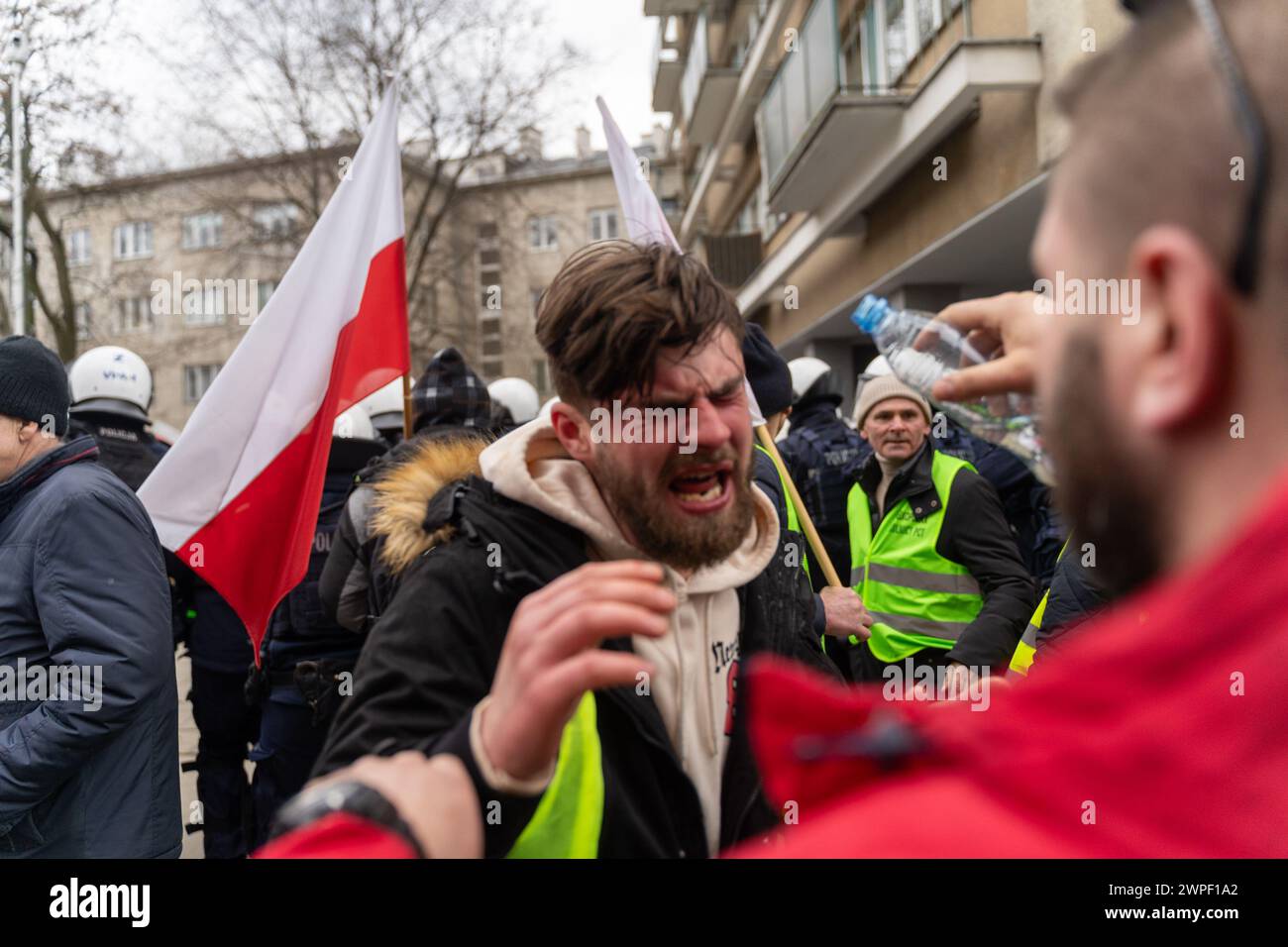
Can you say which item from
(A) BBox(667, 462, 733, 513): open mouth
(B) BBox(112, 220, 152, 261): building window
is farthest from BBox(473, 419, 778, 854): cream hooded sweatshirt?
(B) BBox(112, 220, 152, 261): building window

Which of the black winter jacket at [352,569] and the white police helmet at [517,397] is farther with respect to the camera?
the white police helmet at [517,397]

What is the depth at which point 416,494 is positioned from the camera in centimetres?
198

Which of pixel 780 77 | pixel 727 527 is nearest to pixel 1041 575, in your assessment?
pixel 727 527

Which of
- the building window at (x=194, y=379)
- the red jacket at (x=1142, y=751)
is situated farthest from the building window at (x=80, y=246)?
the red jacket at (x=1142, y=751)

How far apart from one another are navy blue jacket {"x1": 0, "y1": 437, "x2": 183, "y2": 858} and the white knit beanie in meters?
3.19

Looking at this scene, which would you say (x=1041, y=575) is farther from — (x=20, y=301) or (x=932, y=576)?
(x=20, y=301)

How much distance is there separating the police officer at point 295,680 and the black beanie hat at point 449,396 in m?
0.52

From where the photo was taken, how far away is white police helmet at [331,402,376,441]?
15.2ft

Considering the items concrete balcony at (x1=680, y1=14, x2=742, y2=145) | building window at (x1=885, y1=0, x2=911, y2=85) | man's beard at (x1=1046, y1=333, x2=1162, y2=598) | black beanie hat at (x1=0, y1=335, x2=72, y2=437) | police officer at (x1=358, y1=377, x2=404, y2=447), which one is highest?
concrete balcony at (x1=680, y1=14, x2=742, y2=145)

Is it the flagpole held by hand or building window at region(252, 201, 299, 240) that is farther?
building window at region(252, 201, 299, 240)

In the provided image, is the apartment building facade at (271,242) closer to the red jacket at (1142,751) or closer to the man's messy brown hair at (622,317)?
the man's messy brown hair at (622,317)

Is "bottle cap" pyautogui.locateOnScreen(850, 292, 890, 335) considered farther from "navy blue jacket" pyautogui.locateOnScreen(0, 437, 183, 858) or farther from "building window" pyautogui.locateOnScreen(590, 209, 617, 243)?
"building window" pyautogui.locateOnScreen(590, 209, 617, 243)

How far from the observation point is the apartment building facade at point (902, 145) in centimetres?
840

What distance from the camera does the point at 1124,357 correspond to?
2.51 feet
